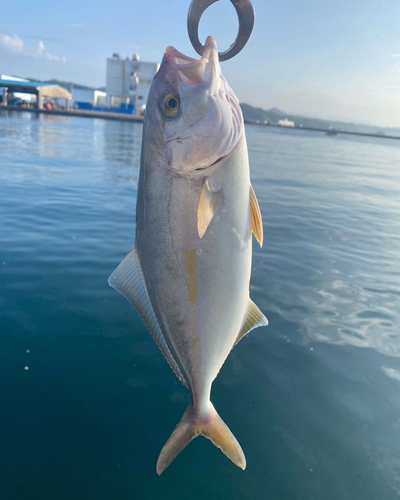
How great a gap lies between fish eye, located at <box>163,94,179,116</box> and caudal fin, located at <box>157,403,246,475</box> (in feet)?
6.48

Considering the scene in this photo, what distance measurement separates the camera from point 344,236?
36.4 ft

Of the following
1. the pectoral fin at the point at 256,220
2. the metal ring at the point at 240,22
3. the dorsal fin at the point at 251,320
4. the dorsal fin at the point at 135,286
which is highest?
the metal ring at the point at 240,22

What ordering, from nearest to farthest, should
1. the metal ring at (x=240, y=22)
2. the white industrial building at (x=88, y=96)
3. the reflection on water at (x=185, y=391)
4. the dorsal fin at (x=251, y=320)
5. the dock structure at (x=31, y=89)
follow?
the metal ring at (x=240, y=22), the dorsal fin at (x=251, y=320), the reflection on water at (x=185, y=391), the dock structure at (x=31, y=89), the white industrial building at (x=88, y=96)

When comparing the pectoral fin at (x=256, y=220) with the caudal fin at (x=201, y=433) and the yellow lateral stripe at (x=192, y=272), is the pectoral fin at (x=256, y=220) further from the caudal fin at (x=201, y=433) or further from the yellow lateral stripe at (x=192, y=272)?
the caudal fin at (x=201, y=433)

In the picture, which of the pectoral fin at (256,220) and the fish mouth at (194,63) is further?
the pectoral fin at (256,220)

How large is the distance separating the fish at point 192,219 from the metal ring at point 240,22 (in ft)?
0.31

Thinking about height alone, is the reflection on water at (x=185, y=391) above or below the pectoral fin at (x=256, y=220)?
below

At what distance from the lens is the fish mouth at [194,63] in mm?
2258

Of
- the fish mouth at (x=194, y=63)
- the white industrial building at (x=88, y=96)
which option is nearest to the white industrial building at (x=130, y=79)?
the white industrial building at (x=88, y=96)

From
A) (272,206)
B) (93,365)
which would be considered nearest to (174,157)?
(93,365)

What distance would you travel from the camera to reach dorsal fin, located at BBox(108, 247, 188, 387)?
8.12ft

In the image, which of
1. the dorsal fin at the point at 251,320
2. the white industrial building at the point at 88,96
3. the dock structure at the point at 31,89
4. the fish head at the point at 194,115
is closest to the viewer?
the fish head at the point at 194,115

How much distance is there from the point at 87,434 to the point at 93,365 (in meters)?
1.08

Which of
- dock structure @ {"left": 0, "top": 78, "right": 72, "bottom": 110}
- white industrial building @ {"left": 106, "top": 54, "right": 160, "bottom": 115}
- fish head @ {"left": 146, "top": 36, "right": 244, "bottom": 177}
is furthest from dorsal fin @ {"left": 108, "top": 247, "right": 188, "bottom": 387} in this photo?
white industrial building @ {"left": 106, "top": 54, "right": 160, "bottom": 115}
